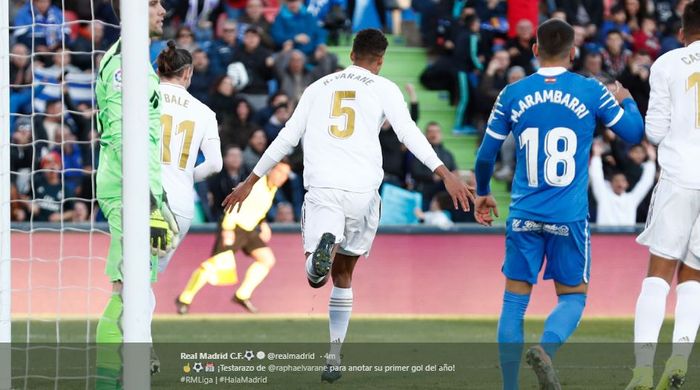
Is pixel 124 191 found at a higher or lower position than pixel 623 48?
lower

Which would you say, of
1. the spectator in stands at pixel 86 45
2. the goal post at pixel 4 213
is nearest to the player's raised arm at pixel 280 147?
the goal post at pixel 4 213

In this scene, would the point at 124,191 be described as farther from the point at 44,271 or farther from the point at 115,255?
the point at 44,271

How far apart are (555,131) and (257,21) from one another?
36.5 ft

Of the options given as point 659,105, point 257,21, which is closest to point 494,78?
point 257,21

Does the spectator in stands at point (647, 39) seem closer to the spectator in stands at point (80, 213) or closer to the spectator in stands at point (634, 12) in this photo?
the spectator in stands at point (634, 12)

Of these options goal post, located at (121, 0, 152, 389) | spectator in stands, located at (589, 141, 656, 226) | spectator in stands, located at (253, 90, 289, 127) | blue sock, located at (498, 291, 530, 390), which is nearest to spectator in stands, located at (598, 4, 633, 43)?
spectator in stands, located at (589, 141, 656, 226)

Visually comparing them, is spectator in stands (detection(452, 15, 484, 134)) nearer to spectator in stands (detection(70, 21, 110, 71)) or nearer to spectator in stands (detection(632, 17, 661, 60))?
spectator in stands (detection(632, 17, 661, 60))

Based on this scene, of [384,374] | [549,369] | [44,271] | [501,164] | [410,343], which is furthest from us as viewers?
[501,164]

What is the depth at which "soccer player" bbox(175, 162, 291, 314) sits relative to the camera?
48.8 feet

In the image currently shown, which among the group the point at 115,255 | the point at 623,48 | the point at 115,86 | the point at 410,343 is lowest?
the point at 410,343

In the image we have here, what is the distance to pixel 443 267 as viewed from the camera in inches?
600

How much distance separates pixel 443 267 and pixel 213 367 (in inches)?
250

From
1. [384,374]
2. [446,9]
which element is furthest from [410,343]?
[446,9]

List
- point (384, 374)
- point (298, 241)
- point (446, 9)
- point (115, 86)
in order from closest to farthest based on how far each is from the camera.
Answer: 1. point (115, 86)
2. point (384, 374)
3. point (298, 241)
4. point (446, 9)
